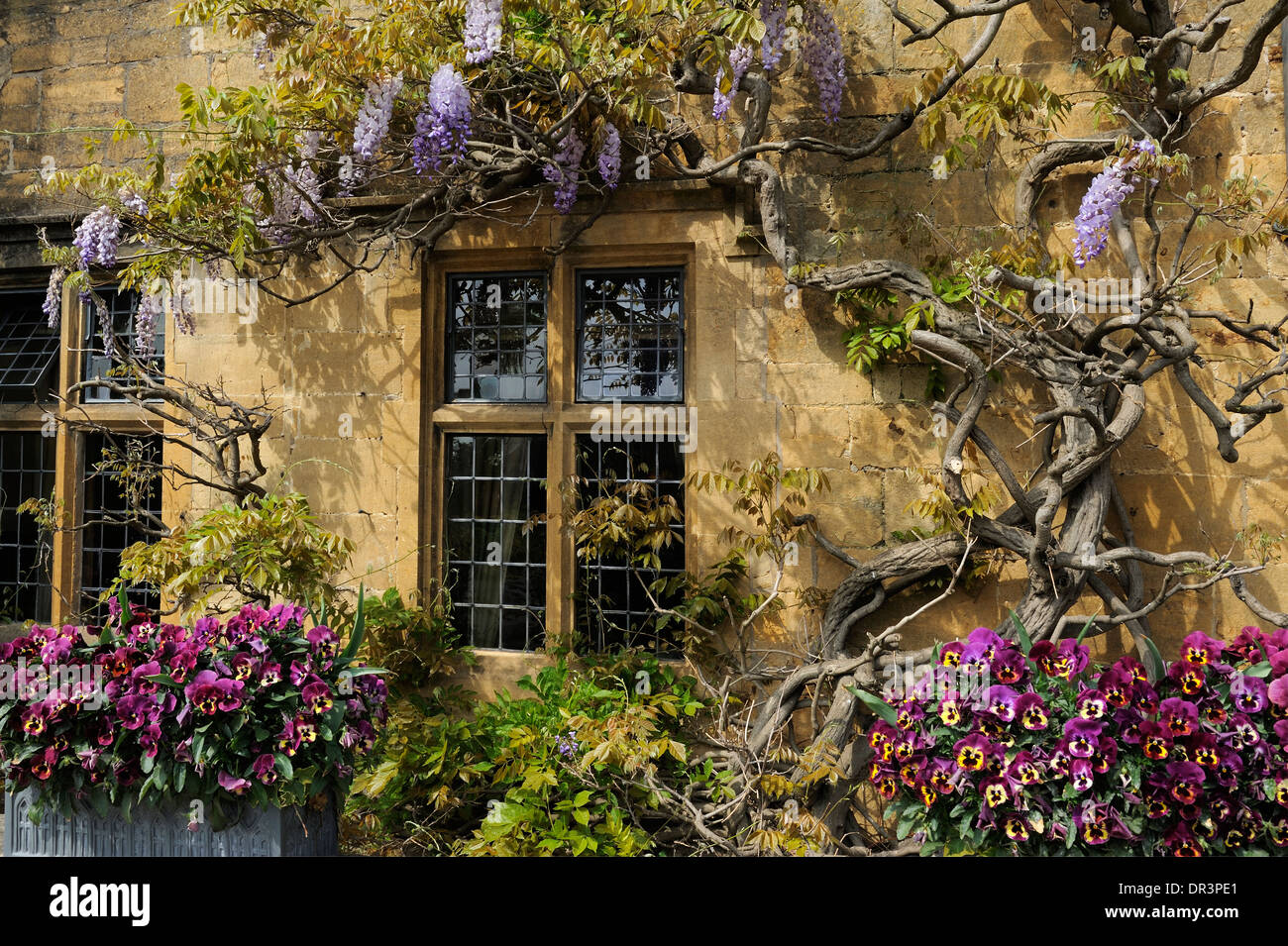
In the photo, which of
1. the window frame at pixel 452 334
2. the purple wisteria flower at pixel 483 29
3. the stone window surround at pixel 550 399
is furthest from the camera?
the window frame at pixel 452 334

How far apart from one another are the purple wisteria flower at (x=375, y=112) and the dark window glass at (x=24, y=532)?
2.99 m

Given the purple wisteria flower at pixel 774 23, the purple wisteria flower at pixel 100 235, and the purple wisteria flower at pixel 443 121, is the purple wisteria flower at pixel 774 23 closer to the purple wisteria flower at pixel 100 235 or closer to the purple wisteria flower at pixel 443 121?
the purple wisteria flower at pixel 443 121

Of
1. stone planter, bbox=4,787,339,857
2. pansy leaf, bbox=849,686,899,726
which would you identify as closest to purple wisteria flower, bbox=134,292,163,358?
stone planter, bbox=4,787,339,857

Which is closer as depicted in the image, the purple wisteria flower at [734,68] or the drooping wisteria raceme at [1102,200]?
the drooping wisteria raceme at [1102,200]

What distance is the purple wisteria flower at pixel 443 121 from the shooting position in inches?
156

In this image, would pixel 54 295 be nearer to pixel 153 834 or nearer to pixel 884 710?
pixel 153 834

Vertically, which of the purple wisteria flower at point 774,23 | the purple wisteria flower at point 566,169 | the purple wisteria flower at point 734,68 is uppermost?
the purple wisteria flower at point 774,23

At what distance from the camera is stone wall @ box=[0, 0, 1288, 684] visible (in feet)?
13.3

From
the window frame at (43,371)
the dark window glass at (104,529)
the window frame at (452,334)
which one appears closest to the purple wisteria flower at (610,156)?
the window frame at (452,334)

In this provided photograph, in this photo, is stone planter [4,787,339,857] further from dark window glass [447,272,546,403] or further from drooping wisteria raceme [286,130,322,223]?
drooping wisteria raceme [286,130,322,223]

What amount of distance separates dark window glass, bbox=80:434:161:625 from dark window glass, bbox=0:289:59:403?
0.48 meters

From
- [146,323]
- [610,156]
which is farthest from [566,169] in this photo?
[146,323]

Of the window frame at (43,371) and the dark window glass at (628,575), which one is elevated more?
the window frame at (43,371)

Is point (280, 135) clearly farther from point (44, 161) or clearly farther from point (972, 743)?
point (972, 743)
